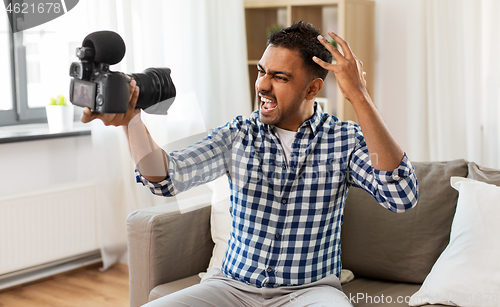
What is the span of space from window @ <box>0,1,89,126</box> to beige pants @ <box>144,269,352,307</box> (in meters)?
1.40

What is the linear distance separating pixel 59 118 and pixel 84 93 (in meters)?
1.55

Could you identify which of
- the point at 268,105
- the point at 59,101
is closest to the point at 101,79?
the point at 268,105

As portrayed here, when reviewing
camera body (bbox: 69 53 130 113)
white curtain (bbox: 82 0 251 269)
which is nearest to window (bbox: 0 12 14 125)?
white curtain (bbox: 82 0 251 269)

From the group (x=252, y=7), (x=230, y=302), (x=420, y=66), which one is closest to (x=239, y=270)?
(x=230, y=302)

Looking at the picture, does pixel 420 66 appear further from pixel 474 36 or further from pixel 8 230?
pixel 8 230

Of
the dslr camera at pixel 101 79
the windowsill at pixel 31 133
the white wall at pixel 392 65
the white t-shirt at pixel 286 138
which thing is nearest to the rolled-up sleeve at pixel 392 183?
the white t-shirt at pixel 286 138

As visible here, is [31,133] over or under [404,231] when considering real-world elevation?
over

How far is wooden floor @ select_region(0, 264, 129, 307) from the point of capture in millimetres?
2213

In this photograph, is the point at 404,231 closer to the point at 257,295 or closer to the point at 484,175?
the point at 484,175

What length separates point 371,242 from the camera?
1.60m

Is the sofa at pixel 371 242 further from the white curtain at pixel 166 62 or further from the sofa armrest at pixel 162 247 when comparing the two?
the white curtain at pixel 166 62

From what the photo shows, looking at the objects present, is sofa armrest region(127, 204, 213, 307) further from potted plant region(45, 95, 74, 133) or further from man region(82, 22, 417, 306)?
potted plant region(45, 95, 74, 133)

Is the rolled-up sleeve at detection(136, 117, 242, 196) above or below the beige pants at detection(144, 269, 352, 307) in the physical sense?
above

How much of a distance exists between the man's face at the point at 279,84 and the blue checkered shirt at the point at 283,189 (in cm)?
7
